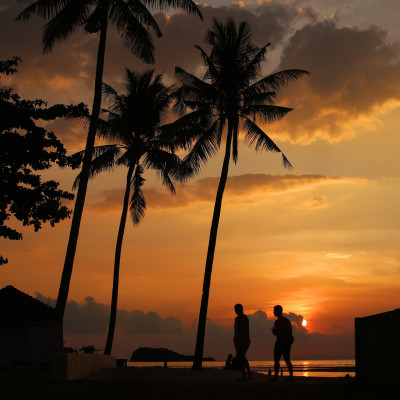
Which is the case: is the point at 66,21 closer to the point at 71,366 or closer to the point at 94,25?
the point at 94,25

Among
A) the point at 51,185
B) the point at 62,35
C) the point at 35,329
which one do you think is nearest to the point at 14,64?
the point at 62,35

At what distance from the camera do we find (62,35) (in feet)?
80.5

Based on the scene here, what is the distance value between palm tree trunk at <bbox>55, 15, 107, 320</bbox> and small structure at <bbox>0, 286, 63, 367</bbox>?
211 cm

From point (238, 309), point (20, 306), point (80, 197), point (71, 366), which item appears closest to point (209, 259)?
point (80, 197)

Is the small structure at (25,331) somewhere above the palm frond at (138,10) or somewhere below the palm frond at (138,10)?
below

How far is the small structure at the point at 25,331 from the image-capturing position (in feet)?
84.6

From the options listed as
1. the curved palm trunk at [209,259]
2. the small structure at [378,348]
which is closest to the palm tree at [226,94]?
the curved palm trunk at [209,259]

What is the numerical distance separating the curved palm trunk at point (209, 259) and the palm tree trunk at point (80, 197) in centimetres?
553

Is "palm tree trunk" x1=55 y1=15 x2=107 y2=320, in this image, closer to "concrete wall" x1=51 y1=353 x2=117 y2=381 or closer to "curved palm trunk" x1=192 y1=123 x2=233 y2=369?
"curved palm trunk" x1=192 y1=123 x2=233 y2=369

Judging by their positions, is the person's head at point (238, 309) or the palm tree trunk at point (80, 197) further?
the palm tree trunk at point (80, 197)

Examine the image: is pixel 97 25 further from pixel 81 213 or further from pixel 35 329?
pixel 35 329

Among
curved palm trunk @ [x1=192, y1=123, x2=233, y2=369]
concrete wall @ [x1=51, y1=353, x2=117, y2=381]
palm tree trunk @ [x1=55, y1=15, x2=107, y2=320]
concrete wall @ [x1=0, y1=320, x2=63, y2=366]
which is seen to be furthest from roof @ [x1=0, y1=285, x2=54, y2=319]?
concrete wall @ [x1=51, y1=353, x2=117, y2=381]

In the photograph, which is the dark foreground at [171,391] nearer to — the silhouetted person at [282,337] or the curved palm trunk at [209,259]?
the silhouetted person at [282,337]

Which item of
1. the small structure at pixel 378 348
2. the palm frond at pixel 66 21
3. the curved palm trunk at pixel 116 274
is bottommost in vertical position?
the small structure at pixel 378 348
